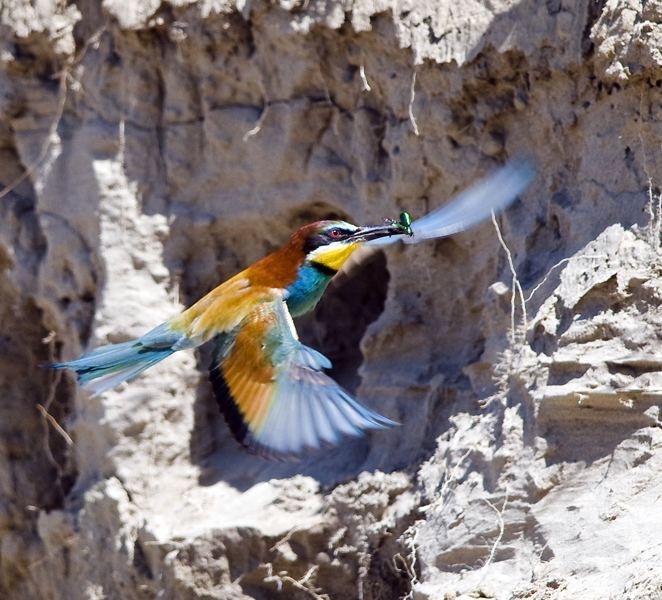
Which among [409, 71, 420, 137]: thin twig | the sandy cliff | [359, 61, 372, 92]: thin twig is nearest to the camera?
the sandy cliff

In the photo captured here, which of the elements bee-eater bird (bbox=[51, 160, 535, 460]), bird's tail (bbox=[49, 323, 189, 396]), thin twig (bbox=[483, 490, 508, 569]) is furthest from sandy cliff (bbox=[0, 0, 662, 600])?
bird's tail (bbox=[49, 323, 189, 396])

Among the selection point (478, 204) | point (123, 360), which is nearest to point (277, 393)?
point (123, 360)

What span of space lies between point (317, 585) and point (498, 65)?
1.76 meters

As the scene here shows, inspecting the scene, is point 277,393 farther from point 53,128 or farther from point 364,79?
point 53,128

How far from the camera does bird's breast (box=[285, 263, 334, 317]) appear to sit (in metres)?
2.52

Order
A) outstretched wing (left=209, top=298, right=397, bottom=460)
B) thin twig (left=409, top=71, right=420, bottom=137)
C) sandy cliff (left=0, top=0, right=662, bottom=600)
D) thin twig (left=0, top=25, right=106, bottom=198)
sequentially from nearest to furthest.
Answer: outstretched wing (left=209, top=298, right=397, bottom=460) < sandy cliff (left=0, top=0, right=662, bottom=600) < thin twig (left=409, top=71, right=420, bottom=137) < thin twig (left=0, top=25, right=106, bottom=198)

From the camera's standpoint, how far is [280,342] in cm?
235

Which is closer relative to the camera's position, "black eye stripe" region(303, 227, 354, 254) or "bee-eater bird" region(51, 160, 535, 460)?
"bee-eater bird" region(51, 160, 535, 460)

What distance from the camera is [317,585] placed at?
2.98 m

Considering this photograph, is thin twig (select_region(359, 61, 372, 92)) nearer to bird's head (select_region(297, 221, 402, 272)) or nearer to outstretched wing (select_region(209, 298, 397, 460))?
bird's head (select_region(297, 221, 402, 272))

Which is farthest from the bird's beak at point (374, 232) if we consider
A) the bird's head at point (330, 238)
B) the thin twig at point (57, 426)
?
the thin twig at point (57, 426)

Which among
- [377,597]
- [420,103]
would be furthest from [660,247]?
[377,597]

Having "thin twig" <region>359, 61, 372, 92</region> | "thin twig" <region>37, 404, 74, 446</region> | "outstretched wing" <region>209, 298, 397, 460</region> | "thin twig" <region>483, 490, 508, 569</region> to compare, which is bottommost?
"thin twig" <region>483, 490, 508, 569</region>

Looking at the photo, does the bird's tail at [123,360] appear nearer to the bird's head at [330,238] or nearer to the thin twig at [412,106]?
the bird's head at [330,238]
